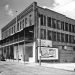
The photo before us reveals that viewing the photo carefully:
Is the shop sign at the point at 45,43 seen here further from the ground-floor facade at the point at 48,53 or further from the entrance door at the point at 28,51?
the entrance door at the point at 28,51

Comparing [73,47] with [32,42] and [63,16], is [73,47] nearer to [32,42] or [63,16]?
[63,16]

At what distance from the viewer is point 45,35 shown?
3766 centimetres

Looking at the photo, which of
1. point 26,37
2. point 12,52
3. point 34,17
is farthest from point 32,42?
point 12,52

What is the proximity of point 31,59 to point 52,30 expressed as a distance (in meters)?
10.2

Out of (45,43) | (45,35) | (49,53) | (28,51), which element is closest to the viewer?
(45,43)

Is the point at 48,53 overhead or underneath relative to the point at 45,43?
underneath

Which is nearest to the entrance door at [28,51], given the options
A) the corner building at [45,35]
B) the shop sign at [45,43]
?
the corner building at [45,35]

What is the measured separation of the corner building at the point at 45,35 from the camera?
117 feet

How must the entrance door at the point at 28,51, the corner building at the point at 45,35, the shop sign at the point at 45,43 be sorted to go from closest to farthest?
the corner building at the point at 45,35, the shop sign at the point at 45,43, the entrance door at the point at 28,51

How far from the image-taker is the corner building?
35.6 m

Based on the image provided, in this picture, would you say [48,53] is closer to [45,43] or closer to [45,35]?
[45,43]

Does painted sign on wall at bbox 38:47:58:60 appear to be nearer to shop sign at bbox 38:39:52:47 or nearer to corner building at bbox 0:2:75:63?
corner building at bbox 0:2:75:63

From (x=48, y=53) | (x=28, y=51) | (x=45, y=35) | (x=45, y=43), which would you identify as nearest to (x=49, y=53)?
(x=48, y=53)

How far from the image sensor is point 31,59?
35906 millimetres
